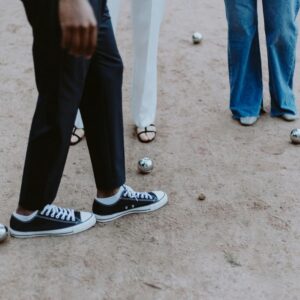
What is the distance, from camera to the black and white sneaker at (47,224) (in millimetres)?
2580

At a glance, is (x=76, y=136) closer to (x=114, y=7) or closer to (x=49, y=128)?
(x=114, y=7)

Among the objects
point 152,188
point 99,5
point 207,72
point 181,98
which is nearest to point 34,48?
point 99,5

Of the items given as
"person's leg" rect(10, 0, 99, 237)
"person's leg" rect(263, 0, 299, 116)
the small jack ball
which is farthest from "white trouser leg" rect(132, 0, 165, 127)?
the small jack ball

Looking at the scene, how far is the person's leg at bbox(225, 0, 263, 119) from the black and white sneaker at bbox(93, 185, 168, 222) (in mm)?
1009

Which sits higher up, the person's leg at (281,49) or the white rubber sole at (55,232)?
the person's leg at (281,49)

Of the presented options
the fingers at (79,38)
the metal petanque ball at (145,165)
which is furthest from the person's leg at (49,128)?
the metal petanque ball at (145,165)

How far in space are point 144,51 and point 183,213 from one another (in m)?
0.91

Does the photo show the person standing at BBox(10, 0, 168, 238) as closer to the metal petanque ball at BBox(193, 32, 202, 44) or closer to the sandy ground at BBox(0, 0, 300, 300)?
the sandy ground at BBox(0, 0, 300, 300)

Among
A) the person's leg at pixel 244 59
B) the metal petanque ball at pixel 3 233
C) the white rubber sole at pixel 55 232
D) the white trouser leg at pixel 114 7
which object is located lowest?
the white rubber sole at pixel 55 232

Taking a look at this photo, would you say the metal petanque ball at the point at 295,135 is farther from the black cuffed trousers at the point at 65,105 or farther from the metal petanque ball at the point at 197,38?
the metal petanque ball at the point at 197,38

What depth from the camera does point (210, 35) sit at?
4.78 metres

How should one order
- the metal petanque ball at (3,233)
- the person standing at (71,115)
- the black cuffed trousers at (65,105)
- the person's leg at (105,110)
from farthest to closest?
the metal petanque ball at (3,233)
the person's leg at (105,110)
the black cuffed trousers at (65,105)
the person standing at (71,115)

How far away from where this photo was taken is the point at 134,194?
108 inches

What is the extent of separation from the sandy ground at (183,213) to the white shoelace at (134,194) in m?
0.09
